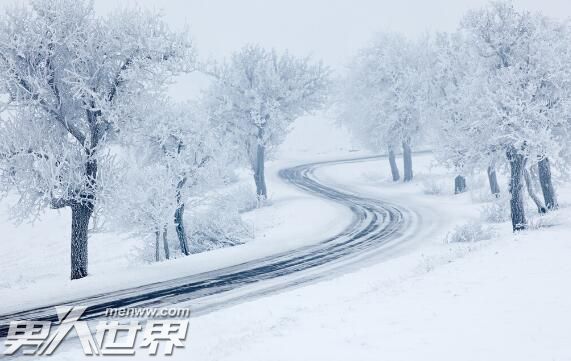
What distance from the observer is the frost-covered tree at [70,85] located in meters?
15.3

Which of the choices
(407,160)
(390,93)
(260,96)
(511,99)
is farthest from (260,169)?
(511,99)

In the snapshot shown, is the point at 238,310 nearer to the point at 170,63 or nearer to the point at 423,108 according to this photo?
the point at 170,63

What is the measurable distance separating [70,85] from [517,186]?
54.6 feet

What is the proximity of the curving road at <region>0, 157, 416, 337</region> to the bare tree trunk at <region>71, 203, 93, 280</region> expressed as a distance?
351 centimetres

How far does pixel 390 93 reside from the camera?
40688 mm

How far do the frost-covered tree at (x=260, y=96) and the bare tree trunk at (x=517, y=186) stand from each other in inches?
657

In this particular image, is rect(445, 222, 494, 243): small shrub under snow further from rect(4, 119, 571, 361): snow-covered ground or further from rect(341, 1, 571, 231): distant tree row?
rect(341, 1, 571, 231): distant tree row

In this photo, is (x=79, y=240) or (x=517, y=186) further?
(x=517, y=186)

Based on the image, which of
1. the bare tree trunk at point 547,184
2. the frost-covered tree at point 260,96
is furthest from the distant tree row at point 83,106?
the bare tree trunk at point 547,184

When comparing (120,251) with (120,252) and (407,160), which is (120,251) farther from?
(407,160)

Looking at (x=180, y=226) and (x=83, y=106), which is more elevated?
(x=83, y=106)

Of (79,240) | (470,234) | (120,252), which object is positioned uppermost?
(79,240)

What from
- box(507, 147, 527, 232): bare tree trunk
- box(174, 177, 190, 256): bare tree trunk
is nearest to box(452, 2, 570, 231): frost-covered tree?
box(507, 147, 527, 232): bare tree trunk

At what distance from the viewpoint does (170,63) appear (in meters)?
17.5
